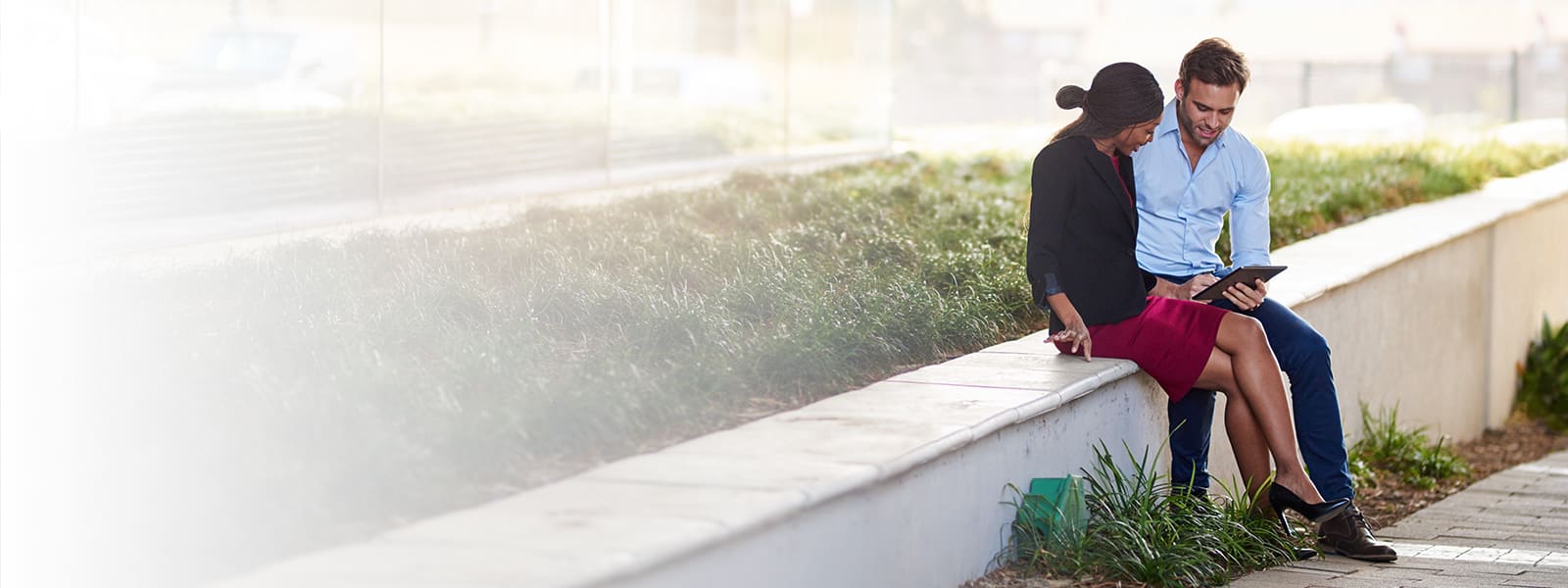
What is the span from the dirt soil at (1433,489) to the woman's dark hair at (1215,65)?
1685 mm

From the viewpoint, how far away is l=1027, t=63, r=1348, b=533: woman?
16.7ft

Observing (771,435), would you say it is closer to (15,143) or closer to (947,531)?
(947,531)

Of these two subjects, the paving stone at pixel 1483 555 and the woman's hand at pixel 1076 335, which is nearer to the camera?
the woman's hand at pixel 1076 335

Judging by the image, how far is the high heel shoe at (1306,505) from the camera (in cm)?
528

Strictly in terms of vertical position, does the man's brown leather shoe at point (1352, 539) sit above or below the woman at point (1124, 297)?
below

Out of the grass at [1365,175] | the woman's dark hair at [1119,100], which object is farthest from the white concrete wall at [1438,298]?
the woman's dark hair at [1119,100]

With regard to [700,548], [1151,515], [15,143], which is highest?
[15,143]

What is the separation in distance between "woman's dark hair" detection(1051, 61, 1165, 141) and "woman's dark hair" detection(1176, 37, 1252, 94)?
305 millimetres

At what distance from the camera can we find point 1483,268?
1041cm

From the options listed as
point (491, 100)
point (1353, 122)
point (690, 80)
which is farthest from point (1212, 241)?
point (1353, 122)

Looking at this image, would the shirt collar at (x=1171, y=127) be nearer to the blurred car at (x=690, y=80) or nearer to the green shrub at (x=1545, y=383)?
the blurred car at (x=690, y=80)

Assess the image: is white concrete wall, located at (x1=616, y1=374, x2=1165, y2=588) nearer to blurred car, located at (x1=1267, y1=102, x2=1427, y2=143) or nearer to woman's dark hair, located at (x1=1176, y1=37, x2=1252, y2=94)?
woman's dark hair, located at (x1=1176, y1=37, x2=1252, y2=94)

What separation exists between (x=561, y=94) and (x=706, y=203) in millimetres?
2569

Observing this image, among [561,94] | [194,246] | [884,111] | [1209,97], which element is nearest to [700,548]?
[1209,97]
